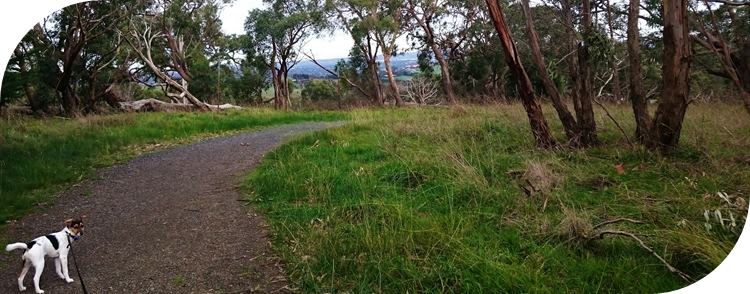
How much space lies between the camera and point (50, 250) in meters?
2.47

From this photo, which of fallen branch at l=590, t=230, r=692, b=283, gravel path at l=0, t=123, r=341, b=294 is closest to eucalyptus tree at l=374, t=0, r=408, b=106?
gravel path at l=0, t=123, r=341, b=294

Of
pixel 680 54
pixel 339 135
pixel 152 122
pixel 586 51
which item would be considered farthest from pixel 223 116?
pixel 680 54

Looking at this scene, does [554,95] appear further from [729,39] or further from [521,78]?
[729,39]

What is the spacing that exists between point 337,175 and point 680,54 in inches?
141

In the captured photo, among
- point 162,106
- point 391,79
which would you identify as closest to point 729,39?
point 162,106

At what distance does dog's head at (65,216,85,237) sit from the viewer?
8.70ft

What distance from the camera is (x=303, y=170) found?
5.11 metres

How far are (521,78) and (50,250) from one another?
203 inches

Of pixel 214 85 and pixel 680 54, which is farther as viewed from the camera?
pixel 214 85

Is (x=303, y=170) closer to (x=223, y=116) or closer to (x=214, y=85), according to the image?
(x=223, y=116)

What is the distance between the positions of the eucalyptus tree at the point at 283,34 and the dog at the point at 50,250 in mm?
13865

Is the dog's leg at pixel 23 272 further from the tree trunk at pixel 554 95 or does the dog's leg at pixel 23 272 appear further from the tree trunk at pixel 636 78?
the tree trunk at pixel 636 78

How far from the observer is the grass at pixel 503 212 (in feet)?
8.56

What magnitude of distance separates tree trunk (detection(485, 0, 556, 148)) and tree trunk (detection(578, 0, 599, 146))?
41 cm
